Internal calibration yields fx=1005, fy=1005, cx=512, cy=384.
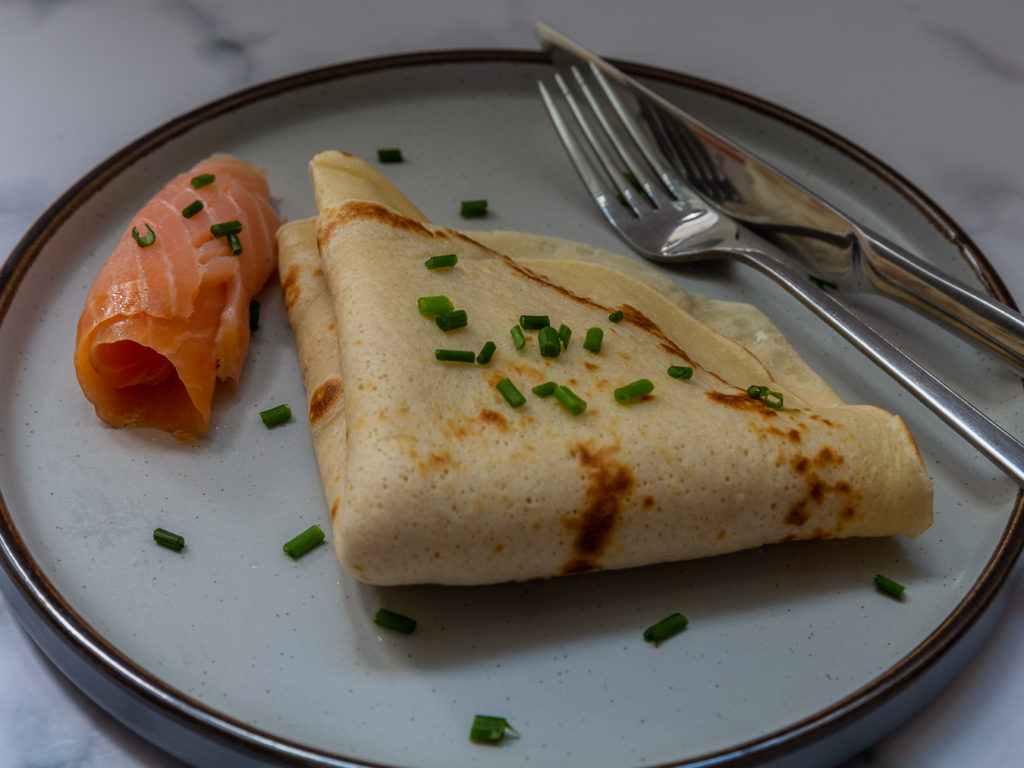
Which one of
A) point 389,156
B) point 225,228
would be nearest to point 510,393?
point 225,228

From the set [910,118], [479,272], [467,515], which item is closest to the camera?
[467,515]

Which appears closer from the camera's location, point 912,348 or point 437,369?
point 437,369

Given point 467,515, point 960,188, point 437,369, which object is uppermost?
point 960,188

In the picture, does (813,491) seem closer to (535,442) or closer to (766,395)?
(766,395)

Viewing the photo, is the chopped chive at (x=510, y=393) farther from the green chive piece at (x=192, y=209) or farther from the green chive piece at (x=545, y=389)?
the green chive piece at (x=192, y=209)

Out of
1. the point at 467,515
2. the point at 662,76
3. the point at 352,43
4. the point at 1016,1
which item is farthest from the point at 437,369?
the point at 1016,1

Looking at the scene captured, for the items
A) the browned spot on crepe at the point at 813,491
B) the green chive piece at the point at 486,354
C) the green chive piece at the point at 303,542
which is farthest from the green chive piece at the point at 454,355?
the browned spot on crepe at the point at 813,491

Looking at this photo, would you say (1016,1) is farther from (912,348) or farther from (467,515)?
(467,515)

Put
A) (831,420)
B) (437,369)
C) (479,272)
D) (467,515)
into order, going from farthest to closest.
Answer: (479,272) < (831,420) < (437,369) < (467,515)
